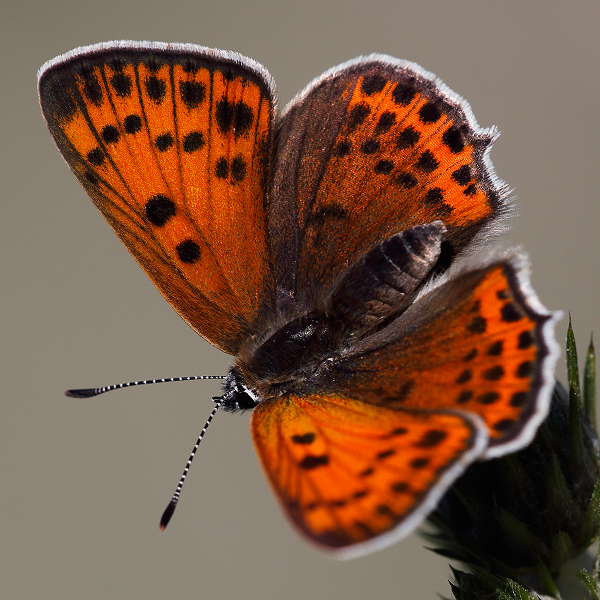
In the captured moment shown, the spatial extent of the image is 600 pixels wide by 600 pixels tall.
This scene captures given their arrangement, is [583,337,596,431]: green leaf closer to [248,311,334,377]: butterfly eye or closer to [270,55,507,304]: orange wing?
[270,55,507,304]: orange wing

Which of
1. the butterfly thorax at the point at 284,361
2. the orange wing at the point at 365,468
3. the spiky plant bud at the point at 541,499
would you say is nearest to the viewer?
the orange wing at the point at 365,468

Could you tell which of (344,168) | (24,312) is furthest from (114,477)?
(344,168)

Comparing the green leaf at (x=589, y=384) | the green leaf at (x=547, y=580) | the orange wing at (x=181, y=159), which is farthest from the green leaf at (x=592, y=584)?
the orange wing at (x=181, y=159)

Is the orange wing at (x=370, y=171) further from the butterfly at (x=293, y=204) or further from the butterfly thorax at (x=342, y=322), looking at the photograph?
the butterfly thorax at (x=342, y=322)

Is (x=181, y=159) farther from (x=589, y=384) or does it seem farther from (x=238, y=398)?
(x=589, y=384)

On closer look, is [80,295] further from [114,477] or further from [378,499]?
[378,499]

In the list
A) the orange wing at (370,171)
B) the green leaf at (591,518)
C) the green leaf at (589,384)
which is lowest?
the green leaf at (591,518)

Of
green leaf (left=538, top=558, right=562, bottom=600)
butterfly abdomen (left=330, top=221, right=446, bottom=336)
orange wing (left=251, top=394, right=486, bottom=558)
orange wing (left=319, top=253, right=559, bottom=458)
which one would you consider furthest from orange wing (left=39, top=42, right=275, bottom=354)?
green leaf (left=538, top=558, right=562, bottom=600)
